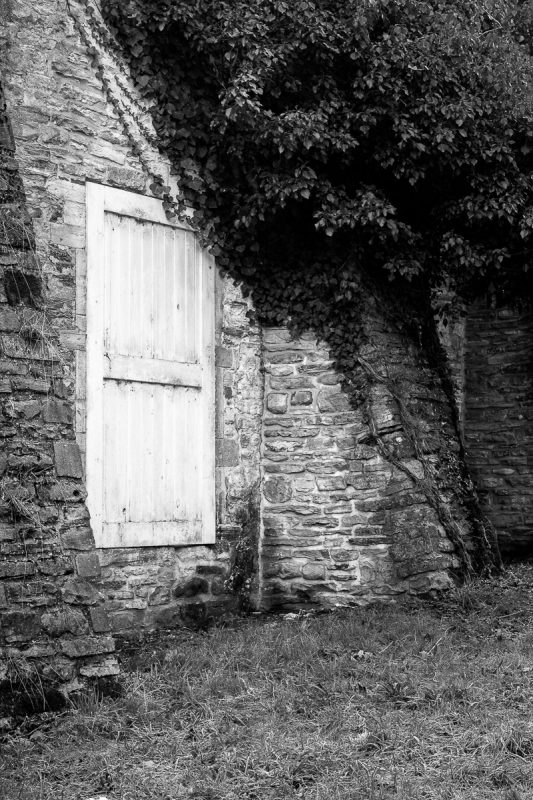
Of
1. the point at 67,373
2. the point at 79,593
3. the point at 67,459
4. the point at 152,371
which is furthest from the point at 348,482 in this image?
the point at 79,593

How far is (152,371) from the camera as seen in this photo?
23.2 feet

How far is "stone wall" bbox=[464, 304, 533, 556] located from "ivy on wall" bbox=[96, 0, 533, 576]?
1.75 m

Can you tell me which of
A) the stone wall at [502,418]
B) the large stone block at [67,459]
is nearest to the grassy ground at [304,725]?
the large stone block at [67,459]

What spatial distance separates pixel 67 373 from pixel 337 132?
2807 millimetres

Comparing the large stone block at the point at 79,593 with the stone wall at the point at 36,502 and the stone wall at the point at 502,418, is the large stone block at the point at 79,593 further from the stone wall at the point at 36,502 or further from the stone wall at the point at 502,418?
the stone wall at the point at 502,418

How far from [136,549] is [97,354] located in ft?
4.65

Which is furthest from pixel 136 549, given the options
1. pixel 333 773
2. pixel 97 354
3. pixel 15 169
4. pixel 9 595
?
pixel 333 773

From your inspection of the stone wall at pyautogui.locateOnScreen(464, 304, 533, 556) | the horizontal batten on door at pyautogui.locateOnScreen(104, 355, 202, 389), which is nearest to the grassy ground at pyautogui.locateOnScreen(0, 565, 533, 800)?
the horizontal batten on door at pyautogui.locateOnScreen(104, 355, 202, 389)

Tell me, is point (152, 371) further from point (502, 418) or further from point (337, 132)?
point (502, 418)

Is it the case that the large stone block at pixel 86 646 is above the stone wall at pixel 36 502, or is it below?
below

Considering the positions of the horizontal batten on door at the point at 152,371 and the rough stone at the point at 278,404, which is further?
the rough stone at the point at 278,404

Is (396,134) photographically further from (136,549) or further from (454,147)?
(136,549)

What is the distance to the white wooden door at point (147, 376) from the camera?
264 inches

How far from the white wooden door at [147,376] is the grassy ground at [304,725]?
113 centimetres
